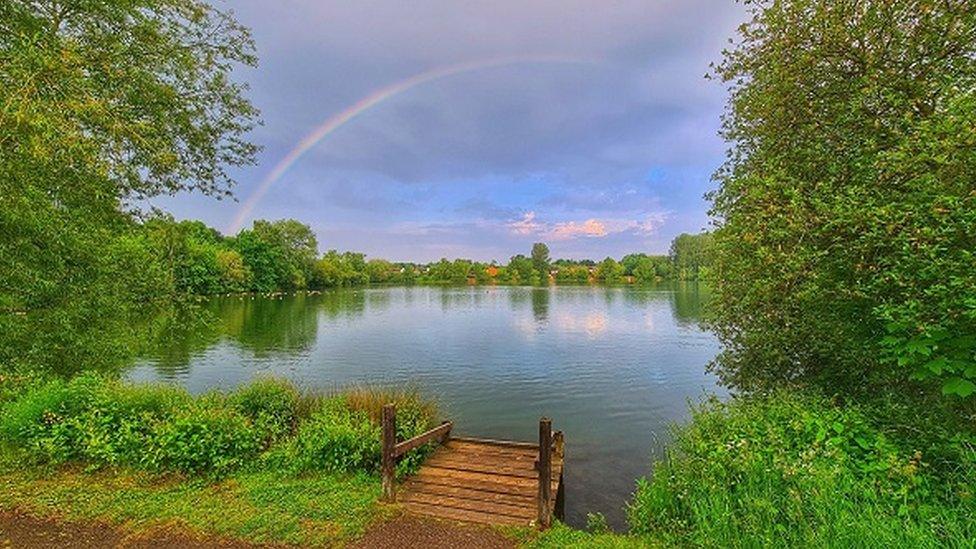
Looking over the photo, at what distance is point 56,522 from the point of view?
20.2ft

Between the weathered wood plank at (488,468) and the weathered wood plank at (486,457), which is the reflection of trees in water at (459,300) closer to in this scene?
the weathered wood plank at (486,457)

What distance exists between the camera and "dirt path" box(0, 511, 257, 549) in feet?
18.9

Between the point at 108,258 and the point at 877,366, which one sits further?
the point at 108,258

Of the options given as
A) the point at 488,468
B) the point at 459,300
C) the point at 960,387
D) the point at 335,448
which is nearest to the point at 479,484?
the point at 488,468

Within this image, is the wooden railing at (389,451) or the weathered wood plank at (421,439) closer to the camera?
the wooden railing at (389,451)

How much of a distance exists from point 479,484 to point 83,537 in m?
5.52

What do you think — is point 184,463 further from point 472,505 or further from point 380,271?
point 380,271

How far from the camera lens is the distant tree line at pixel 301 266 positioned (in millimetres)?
12602

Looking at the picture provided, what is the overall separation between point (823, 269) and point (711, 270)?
3.86 metres

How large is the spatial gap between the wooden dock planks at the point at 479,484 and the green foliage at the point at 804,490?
6.04 ft

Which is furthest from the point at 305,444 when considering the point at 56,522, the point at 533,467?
the point at 533,467

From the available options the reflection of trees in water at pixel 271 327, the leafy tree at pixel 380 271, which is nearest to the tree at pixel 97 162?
the reflection of trees in water at pixel 271 327

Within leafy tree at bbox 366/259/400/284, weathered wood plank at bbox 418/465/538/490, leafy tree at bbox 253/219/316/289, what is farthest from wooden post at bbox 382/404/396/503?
leafy tree at bbox 366/259/400/284

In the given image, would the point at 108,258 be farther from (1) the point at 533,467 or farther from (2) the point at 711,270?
(2) the point at 711,270
